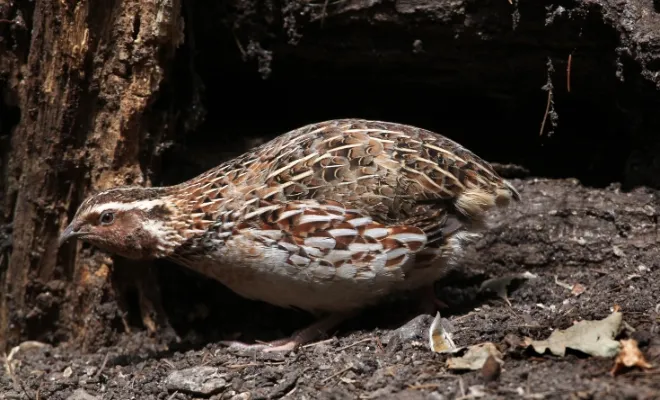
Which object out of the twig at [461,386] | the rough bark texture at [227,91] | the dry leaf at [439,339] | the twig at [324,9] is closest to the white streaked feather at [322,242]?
the dry leaf at [439,339]

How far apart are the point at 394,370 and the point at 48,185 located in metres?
2.69

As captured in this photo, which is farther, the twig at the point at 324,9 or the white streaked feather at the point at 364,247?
the twig at the point at 324,9

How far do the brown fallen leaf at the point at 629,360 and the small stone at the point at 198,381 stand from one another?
217 cm

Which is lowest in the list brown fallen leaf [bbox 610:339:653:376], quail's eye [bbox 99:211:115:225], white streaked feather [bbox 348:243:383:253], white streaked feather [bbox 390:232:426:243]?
brown fallen leaf [bbox 610:339:653:376]

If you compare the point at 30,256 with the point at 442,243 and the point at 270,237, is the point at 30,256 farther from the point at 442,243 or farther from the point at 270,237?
the point at 442,243

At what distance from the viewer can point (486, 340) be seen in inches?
174

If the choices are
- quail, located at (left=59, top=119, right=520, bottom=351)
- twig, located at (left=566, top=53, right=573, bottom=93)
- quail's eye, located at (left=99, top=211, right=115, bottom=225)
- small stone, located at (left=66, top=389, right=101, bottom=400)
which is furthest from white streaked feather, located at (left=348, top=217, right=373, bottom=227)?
small stone, located at (left=66, top=389, right=101, bottom=400)

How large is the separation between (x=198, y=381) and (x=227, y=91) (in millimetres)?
2810

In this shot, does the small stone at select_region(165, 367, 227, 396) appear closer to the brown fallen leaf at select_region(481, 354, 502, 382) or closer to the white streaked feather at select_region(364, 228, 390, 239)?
the white streaked feather at select_region(364, 228, 390, 239)

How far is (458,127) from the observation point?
658 centimetres

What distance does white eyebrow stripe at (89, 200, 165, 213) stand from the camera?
4965mm

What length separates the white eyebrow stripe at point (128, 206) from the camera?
4965mm

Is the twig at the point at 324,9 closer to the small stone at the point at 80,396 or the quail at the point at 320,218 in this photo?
the quail at the point at 320,218

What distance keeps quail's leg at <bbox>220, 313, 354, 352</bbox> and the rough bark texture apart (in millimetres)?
598
